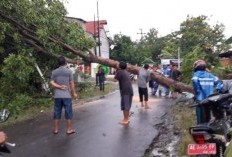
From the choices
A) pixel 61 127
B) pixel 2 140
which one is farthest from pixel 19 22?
pixel 2 140

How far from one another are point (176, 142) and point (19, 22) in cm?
788

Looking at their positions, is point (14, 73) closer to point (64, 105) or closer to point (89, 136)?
point (64, 105)

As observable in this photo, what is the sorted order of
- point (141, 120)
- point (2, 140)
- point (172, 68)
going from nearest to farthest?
point (2, 140)
point (141, 120)
point (172, 68)

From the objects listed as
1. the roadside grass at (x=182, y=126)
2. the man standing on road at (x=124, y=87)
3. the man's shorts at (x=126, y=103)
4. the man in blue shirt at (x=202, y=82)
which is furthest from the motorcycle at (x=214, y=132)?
the man standing on road at (x=124, y=87)

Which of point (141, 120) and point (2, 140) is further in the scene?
point (141, 120)

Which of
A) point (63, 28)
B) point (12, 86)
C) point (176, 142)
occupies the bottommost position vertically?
point (176, 142)

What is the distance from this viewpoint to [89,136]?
9.73 m

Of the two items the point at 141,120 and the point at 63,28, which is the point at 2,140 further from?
the point at 63,28

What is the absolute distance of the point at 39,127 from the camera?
11.2m

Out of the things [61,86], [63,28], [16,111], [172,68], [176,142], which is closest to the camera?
[176,142]

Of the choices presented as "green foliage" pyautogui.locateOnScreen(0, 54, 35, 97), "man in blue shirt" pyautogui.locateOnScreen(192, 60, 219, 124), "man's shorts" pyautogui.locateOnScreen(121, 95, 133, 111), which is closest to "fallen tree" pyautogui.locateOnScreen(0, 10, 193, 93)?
"green foliage" pyautogui.locateOnScreen(0, 54, 35, 97)

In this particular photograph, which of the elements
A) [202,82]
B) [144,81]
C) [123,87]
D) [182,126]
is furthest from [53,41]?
[202,82]

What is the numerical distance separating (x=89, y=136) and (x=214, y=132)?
4.83 metres

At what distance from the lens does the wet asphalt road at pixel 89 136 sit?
26.7 feet
